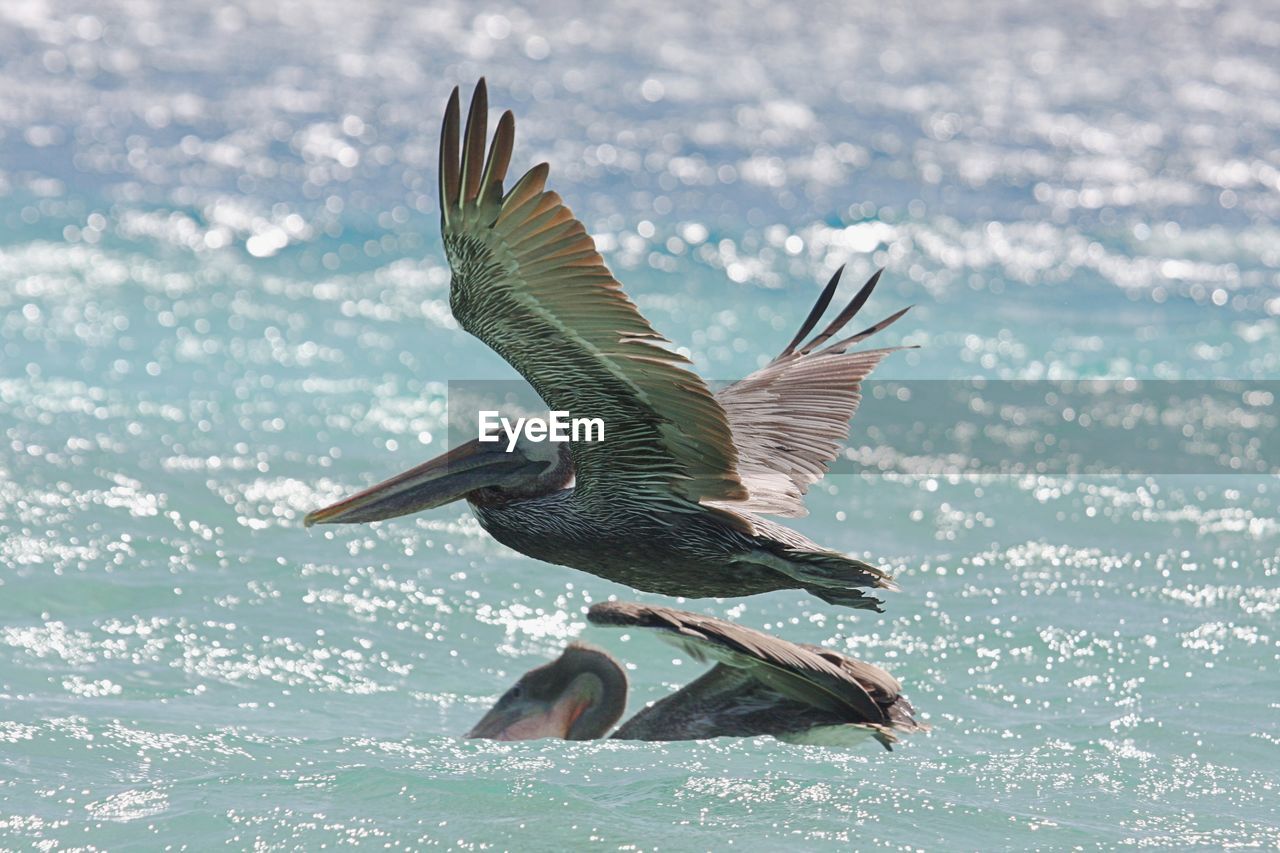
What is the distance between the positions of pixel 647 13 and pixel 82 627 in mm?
22198

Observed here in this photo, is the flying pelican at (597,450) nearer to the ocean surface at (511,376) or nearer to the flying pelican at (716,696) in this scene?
the flying pelican at (716,696)

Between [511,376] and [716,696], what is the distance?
613cm

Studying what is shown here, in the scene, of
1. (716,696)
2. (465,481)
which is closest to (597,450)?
(465,481)

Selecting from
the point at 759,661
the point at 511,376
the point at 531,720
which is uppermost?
the point at 511,376

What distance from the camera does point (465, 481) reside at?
515 centimetres

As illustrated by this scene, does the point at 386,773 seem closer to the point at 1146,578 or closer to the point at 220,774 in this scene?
the point at 220,774

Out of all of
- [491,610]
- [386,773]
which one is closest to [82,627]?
[491,610]

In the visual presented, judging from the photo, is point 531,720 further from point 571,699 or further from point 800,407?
point 800,407

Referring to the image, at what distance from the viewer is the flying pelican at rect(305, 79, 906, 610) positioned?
4.22 meters

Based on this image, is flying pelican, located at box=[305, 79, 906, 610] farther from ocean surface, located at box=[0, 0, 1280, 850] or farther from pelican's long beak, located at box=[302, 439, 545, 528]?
ocean surface, located at box=[0, 0, 1280, 850]

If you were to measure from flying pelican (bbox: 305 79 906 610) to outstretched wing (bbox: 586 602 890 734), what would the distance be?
15cm

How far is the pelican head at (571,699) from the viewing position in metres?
5.98

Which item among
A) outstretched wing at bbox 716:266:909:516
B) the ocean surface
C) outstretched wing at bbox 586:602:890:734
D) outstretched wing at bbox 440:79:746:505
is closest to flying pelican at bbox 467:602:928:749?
outstretched wing at bbox 586:602:890:734

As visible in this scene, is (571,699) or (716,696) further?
(571,699)
